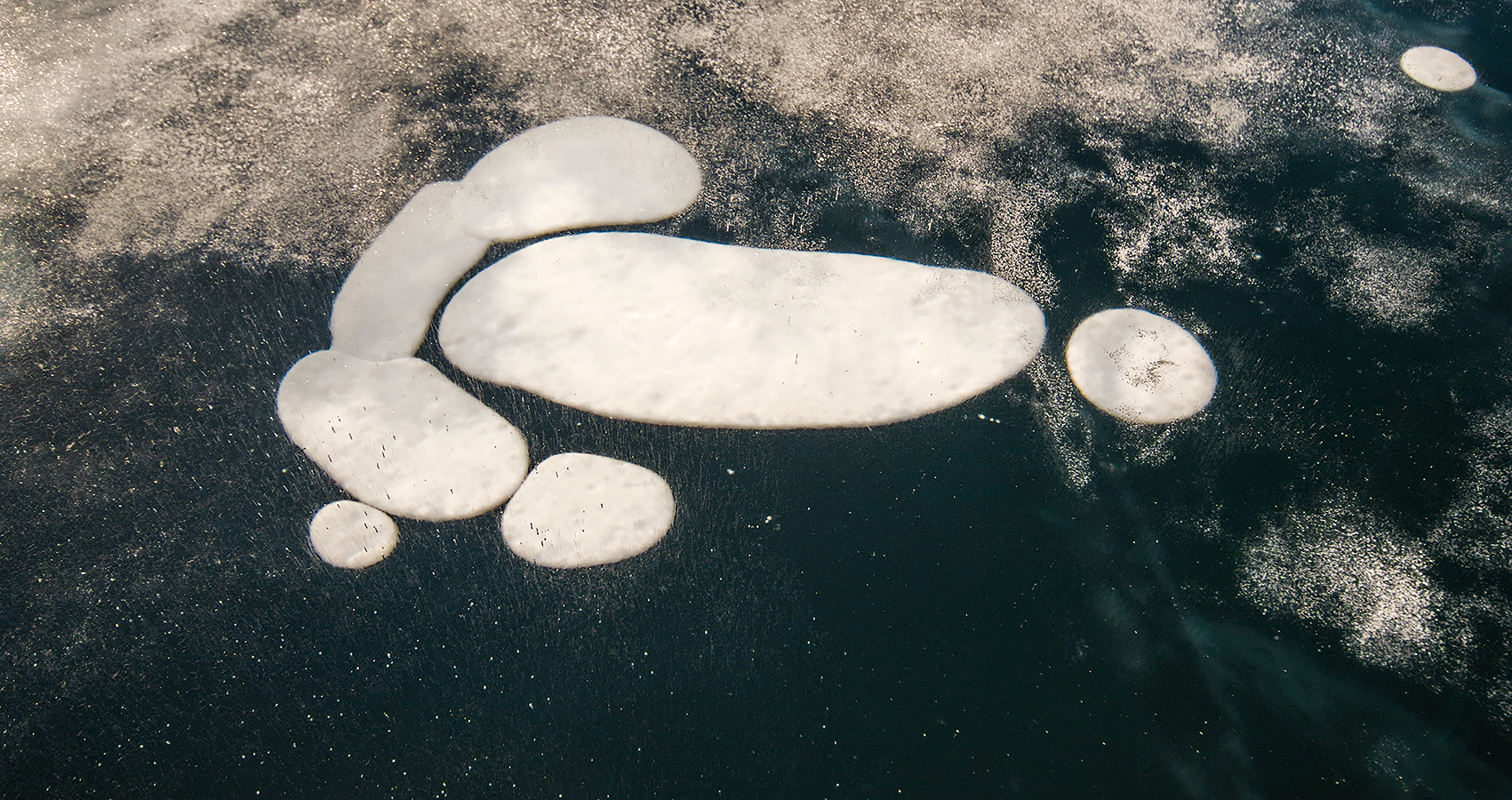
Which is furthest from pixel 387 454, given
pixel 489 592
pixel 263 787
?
pixel 263 787

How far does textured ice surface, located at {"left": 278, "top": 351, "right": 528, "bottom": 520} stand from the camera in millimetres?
1116

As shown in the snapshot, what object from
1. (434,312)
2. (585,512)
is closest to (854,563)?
(585,512)

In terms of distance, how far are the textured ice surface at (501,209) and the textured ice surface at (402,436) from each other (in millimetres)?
52

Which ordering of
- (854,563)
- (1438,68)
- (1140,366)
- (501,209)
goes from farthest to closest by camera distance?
(1438,68) → (501,209) → (1140,366) → (854,563)

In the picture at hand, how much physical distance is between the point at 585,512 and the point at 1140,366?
816 mm

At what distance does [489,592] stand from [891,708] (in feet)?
1.61

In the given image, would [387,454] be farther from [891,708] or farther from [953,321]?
[953,321]

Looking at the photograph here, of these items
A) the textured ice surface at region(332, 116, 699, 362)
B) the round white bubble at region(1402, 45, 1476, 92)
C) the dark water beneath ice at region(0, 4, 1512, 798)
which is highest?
the textured ice surface at region(332, 116, 699, 362)

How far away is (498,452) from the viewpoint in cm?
115

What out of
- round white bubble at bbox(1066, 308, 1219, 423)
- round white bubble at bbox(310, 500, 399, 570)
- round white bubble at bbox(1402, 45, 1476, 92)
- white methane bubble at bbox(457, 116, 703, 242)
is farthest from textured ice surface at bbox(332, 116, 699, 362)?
round white bubble at bbox(1402, 45, 1476, 92)

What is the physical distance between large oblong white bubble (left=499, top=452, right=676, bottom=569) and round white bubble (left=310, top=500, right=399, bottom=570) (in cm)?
14

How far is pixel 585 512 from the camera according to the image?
1.11 metres

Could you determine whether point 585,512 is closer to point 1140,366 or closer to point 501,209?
point 501,209

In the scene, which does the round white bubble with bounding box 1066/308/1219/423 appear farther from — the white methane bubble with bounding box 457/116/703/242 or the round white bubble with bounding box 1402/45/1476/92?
the round white bubble with bounding box 1402/45/1476/92
